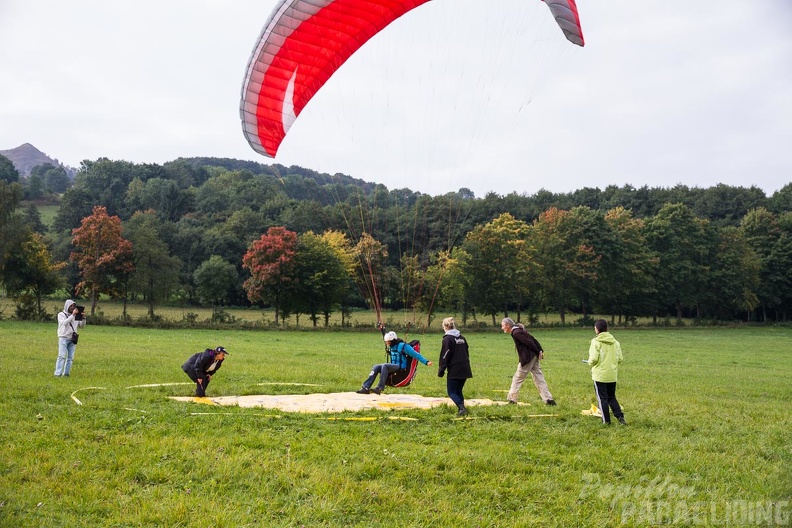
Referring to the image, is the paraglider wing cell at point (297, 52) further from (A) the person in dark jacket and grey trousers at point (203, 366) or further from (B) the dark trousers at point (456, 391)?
(B) the dark trousers at point (456, 391)

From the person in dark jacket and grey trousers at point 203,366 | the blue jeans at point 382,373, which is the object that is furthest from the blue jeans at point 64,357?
the blue jeans at point 382,373

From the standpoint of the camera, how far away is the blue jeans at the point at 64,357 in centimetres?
1312

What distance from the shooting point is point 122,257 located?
144 ft

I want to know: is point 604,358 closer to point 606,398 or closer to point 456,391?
point 606,398

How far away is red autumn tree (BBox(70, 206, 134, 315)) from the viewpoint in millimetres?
42812

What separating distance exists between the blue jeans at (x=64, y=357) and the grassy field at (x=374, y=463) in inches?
16.8

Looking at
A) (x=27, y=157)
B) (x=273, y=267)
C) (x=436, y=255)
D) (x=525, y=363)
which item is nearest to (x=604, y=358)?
(x=525, y=363)

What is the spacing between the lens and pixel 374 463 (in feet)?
22.1

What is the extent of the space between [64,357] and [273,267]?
28.7m

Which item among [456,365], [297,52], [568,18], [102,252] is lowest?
[456,365]

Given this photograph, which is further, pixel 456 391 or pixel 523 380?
pixel 523 380

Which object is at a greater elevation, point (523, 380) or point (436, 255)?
point (436, 255)

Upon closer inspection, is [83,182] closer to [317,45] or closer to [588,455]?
A: [317,45]

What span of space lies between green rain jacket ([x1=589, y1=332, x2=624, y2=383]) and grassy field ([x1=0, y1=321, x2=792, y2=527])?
2.42 ft
